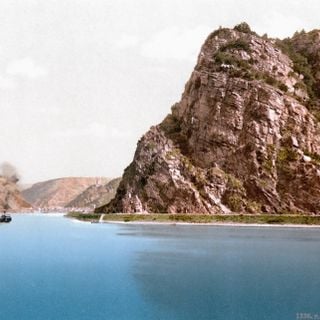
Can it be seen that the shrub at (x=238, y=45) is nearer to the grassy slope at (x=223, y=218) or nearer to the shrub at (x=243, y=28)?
the shrub at (x=243, y=28)

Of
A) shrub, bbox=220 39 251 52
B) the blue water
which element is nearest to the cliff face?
shrub, bbox=220 39 251 52

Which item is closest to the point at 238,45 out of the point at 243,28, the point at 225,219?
the point at 243,28

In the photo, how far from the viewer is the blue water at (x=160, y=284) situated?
33.4 meters

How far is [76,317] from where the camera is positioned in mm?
32062

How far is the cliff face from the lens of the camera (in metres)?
167

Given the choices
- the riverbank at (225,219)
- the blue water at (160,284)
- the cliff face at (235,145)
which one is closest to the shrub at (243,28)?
the cliff face at (235,145)

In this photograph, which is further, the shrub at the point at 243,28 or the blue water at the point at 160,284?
the shrub at the point at 243,28

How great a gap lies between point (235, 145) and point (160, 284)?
13572 centimetres

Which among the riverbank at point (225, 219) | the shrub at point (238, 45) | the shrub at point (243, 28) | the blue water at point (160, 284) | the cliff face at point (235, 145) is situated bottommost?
the blue water at point (160, 284)

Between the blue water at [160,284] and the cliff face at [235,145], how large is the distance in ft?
323

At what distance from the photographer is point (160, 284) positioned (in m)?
43.1

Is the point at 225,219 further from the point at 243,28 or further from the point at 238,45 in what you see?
the point at 243,28

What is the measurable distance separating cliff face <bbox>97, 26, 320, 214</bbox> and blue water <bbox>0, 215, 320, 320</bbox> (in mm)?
98399

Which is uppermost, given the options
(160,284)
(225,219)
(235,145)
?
(235,145)
